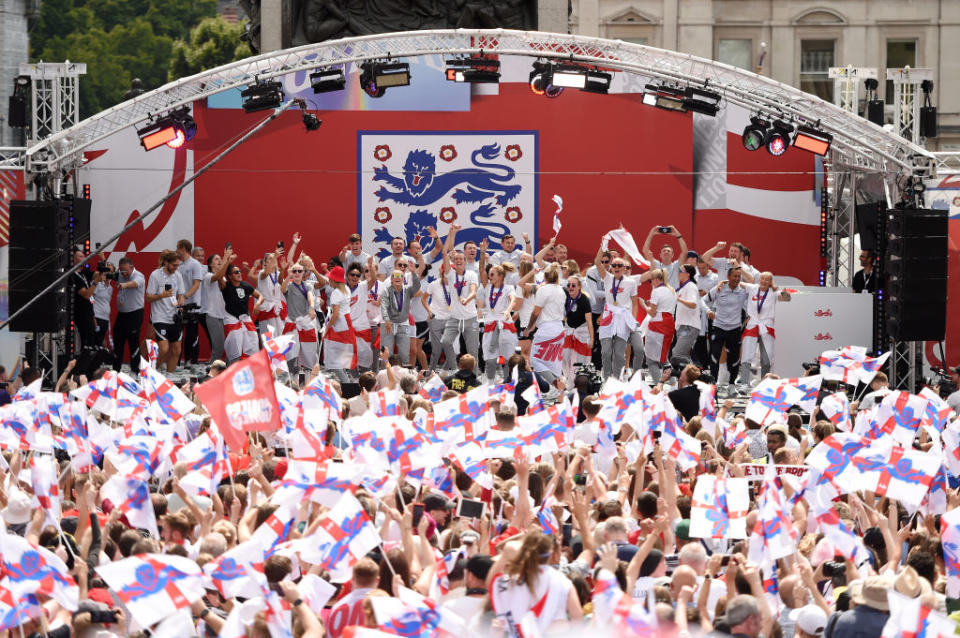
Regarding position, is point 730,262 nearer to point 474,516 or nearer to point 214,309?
point 214,309

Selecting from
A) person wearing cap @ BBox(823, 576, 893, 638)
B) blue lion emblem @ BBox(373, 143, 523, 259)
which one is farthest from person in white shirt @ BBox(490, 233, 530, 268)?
person wearing cap @ BBox(823, 576, 893, 638)

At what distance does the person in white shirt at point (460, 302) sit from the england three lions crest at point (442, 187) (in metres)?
3.03

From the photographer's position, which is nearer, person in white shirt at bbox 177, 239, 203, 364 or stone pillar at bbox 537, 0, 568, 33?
person in white shirt at bbox 177, 239, 203, 364

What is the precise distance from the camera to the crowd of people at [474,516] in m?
7.02

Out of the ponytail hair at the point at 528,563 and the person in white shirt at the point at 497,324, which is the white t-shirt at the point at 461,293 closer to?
the person in white shirt at the point at 497,324

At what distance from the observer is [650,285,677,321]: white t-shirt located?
19562 mm

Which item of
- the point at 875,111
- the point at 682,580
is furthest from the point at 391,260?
the point at 682,580

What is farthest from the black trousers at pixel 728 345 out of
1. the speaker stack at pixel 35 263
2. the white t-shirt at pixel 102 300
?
the speaker stack at pixel 35 263

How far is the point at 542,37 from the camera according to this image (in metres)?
19.0

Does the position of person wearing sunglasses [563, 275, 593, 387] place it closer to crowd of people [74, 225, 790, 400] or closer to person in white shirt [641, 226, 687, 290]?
crowd of people [74, 225, 790, 400]

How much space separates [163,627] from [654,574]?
2.65 meters

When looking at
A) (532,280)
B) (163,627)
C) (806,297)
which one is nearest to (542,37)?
(532,280)

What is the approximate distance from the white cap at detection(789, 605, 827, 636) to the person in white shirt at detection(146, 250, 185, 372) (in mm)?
13473

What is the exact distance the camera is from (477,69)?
768 inches
